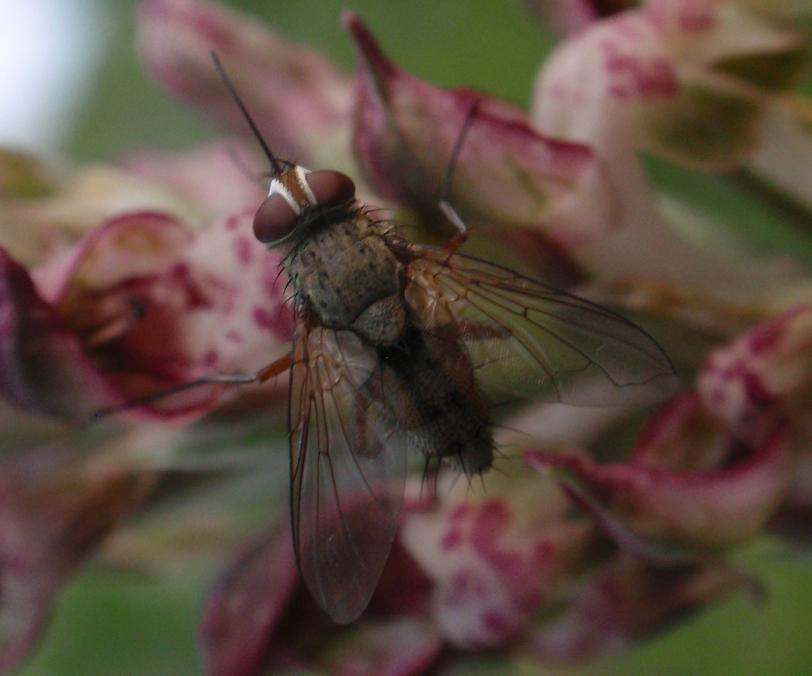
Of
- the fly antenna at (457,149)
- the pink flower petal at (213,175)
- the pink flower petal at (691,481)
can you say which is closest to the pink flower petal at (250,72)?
the pink flower petal at (213,175)

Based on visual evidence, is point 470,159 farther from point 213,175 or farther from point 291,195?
point 213,175

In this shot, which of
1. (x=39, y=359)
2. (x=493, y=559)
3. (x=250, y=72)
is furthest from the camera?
(x=250, y=72)

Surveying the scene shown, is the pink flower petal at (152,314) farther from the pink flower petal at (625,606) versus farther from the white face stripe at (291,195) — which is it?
the pink flower petal at (625,606)

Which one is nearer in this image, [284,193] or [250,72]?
[284,193]

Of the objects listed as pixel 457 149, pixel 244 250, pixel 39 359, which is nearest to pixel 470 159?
pixel 457 149

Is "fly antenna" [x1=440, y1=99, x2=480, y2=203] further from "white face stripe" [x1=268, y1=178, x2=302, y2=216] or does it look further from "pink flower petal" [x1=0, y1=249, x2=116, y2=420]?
"pink flower petal" [x1=0, y1=249, x2=116, y2=420]

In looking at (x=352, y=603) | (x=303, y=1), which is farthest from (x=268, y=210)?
(x=303, y=1)
